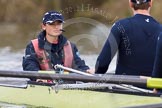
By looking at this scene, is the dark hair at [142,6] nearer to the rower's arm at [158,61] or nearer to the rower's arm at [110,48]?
the rower's arm at [110,48]

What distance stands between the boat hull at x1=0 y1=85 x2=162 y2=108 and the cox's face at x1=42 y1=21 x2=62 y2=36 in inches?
26.2

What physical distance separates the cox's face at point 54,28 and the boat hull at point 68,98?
26.2 inches

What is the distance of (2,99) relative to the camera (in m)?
4.79

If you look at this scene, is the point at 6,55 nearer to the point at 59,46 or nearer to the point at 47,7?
the point at 47,7

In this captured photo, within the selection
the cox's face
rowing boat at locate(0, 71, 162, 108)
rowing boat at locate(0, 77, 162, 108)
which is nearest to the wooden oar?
rowing boat at locate(0, 71, 162, 108)

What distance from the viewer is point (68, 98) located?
420 centimetres

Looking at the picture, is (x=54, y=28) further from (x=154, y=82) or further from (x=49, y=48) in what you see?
(x=154, y=82)

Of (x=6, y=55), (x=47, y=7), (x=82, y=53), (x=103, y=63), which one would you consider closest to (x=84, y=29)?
(x=82, y=53)

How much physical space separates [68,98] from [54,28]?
0.99 m

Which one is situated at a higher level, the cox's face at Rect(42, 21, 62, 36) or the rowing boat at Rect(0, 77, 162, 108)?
the cox's face at Rect(42, 21, 62, 36)

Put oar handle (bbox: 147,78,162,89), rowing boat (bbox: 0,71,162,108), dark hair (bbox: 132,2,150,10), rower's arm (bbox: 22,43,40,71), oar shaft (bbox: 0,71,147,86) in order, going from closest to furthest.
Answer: oar handle (bbox: 147,78,162,89) < oar shaft (bbox: 0,71,147,86) < rowing boat (bbox: 0,71,162,108) < dark hair (bbox: 132,2,150,10) < rower's arm (bbox: 22,43,40,71)

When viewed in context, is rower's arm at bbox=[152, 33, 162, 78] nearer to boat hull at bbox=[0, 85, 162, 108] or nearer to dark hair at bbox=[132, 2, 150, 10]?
boat hull at bbox=[0, 85, 162, 108]

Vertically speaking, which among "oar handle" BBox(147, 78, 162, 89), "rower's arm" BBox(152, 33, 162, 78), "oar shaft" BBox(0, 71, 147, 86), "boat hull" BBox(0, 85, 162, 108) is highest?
"rower's arm" BBox(152, 33, 162, 78)

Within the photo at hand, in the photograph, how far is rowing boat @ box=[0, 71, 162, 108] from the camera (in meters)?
3.83
